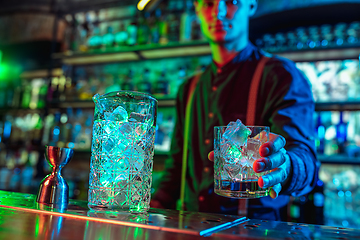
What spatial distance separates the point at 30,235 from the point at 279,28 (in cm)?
244

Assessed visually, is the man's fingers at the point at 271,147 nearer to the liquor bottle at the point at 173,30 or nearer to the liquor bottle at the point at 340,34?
the liquor bottle at the point at 340,34

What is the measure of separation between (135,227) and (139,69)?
104 inches

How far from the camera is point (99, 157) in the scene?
2.34 ft

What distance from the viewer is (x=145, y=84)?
274 centimetres

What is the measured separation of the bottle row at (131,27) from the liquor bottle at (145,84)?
0.90 ft

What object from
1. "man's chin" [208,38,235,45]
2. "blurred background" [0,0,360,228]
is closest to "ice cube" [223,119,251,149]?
"man's chin" [208,38,235,45]

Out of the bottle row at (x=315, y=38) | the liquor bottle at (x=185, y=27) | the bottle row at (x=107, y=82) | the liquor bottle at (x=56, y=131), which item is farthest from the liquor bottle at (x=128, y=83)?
the bottle row at (x=315, y=38)

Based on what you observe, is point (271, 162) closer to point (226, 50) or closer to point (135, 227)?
point (135, 227)

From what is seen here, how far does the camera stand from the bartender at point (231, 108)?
3.60 feet

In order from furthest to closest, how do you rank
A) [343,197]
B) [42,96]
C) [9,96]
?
1. [9,96]
2. [42,96]
3. [343,197]

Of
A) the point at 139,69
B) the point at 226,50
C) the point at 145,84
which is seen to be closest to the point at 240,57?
the point at 226,50

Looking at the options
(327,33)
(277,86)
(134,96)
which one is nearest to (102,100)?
(134,96)

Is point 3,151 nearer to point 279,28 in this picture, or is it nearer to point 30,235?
point 279,28

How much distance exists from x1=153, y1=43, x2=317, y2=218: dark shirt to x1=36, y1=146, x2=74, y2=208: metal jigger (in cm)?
60
